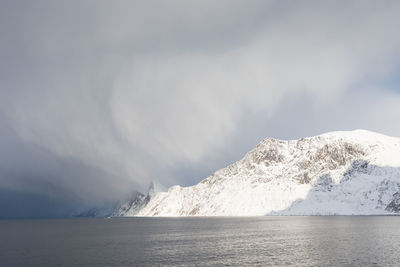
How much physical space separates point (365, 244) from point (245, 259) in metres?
45.7

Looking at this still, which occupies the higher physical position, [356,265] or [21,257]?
[21,257]

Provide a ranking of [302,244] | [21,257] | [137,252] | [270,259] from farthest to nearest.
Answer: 1. [302,244]
2. [137,252]
3. [21,257]
4. [270,259]

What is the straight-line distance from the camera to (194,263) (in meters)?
77.2

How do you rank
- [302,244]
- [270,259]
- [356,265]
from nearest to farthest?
[356,265] < [270,259] < [302,244]

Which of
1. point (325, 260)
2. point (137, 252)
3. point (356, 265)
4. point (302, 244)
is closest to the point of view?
point (356, 265)

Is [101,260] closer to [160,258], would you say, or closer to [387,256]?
[160,258]

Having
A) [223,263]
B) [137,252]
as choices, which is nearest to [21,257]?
[137,252]

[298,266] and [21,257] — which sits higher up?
[21,257]

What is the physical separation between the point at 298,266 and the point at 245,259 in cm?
→ 1510

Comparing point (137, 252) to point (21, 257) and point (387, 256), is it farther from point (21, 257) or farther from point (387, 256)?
point (387, 256)

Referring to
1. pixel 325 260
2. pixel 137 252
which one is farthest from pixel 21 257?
pixel 325 260

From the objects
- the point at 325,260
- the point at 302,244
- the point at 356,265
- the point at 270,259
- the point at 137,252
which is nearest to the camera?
the point at 356,265

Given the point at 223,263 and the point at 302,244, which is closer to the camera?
the point at 223,263

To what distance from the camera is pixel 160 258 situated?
8612 centimetres
